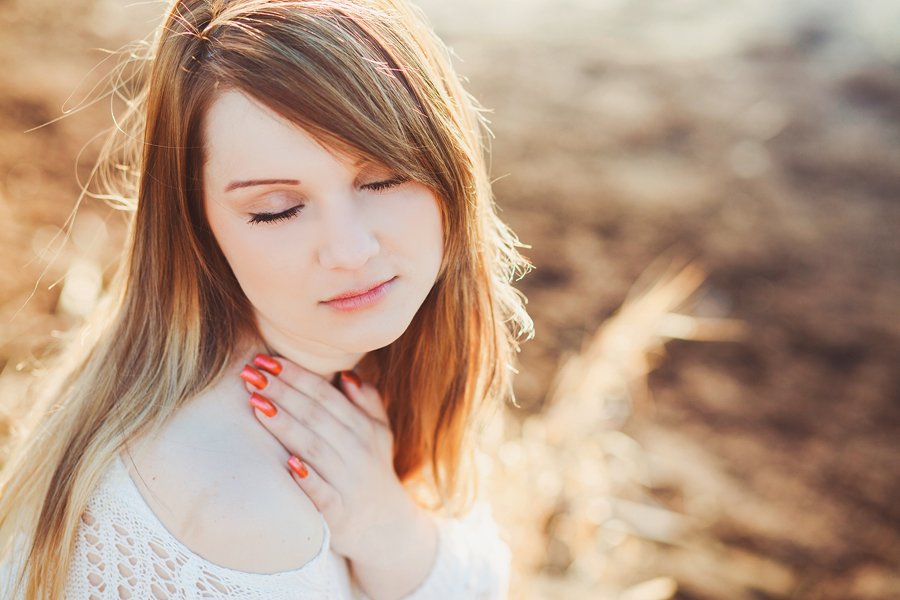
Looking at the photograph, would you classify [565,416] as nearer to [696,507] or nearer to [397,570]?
[397,570]

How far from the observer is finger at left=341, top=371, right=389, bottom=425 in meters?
1.41

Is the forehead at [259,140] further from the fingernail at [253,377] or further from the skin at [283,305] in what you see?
the fingernail at [253,377]

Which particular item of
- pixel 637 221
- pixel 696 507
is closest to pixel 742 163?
pixel 637 221

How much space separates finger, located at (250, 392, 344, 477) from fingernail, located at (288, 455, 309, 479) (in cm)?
4

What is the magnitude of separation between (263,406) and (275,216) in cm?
39

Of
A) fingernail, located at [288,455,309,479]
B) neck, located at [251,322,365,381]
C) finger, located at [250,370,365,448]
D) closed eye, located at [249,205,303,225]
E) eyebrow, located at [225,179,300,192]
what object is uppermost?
eyebrow, located at [225,179,300,192]

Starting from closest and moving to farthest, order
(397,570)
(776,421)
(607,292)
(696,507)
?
(397,570), (696,507), (776,421), (607,292)

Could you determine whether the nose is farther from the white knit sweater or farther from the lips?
the white knit sweater

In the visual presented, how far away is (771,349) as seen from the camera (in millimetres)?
4105

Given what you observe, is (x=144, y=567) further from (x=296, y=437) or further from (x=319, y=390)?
(x=319, y=390)

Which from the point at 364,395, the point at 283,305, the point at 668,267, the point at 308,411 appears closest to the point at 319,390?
the point at 308,411

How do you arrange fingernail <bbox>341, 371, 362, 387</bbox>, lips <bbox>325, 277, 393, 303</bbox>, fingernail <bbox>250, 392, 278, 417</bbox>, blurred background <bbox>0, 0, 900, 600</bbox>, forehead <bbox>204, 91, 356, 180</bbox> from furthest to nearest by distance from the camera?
blurred background <bbox>0, 0, 900, 600</bbox>, fingernail <bbox>341, 371, 362, 387</bbox>, fingernail <bbox>250, 392, 278, 417</bbox>, lips <bbox>325, 277, 393, 303</bbox>, forehead <bbox>204, 91, 356, 180</bbox>

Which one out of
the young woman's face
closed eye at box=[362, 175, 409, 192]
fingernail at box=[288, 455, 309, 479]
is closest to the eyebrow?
the young woman's face

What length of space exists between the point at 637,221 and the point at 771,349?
4.95ft
